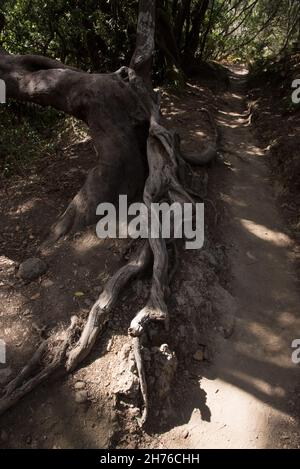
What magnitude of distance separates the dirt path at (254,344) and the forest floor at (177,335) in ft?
0.03

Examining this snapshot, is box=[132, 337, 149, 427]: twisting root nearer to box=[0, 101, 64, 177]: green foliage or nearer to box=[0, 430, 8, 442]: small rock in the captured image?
box=[0, 430, 8, 442]: small rock

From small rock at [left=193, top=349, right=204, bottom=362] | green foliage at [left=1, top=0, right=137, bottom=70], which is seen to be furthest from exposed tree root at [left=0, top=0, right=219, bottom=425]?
green foliage at [left=1, top=0, right=137, bottom=70]

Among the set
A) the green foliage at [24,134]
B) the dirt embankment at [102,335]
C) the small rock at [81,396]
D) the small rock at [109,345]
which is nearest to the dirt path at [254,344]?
the dirt embankment at [102,335]

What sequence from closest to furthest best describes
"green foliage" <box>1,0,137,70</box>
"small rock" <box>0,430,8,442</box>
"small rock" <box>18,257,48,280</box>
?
"small rock" <box>0,430,8,442</box> → "small rock" <box>18,257,48,280</box> → "green foliage" <box>1,0,137,70</box>

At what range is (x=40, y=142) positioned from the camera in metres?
7.76

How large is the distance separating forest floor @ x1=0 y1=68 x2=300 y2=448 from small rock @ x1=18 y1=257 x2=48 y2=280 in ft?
0.26

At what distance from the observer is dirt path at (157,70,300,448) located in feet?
11.7

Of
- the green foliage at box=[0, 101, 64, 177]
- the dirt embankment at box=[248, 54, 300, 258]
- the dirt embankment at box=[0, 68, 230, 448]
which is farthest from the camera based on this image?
the green foliage at box=[0, 101, 64, 177]

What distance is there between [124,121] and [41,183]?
173 centimetres

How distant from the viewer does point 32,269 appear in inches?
182

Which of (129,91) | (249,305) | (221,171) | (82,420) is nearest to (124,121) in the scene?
(129,91)

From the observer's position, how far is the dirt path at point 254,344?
3.57 m

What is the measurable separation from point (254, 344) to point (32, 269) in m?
2.55
